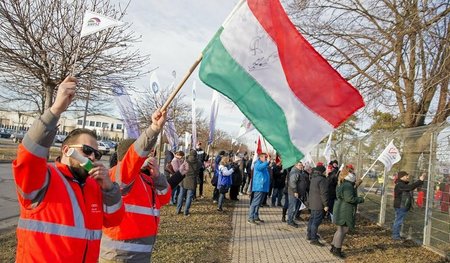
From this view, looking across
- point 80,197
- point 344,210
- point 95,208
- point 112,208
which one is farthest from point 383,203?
point 80,197

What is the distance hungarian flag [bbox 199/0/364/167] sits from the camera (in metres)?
3.85

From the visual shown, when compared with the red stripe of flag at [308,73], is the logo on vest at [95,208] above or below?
below

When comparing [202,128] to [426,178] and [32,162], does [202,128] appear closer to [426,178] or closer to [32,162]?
[426,178]

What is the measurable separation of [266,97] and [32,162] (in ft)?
7.52

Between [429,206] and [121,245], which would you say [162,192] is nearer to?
[121,245]

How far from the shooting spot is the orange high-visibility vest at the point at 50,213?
2314mm

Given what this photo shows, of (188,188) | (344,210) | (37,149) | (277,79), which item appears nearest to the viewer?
(37,149)

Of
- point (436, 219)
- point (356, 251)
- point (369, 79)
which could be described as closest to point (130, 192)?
point (356, 251)

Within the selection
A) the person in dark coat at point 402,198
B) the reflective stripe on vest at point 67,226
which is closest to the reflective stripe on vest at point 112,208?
the reflective stripe on vest at point 67,226

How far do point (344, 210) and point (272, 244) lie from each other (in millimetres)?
1719

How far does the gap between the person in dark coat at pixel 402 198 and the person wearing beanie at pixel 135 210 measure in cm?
816

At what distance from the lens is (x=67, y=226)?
2529mm

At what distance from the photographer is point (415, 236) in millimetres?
10570

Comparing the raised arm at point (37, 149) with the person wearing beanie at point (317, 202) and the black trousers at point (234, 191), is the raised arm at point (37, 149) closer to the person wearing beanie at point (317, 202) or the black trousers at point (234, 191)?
the person wearing beanie at point (317, 202)
